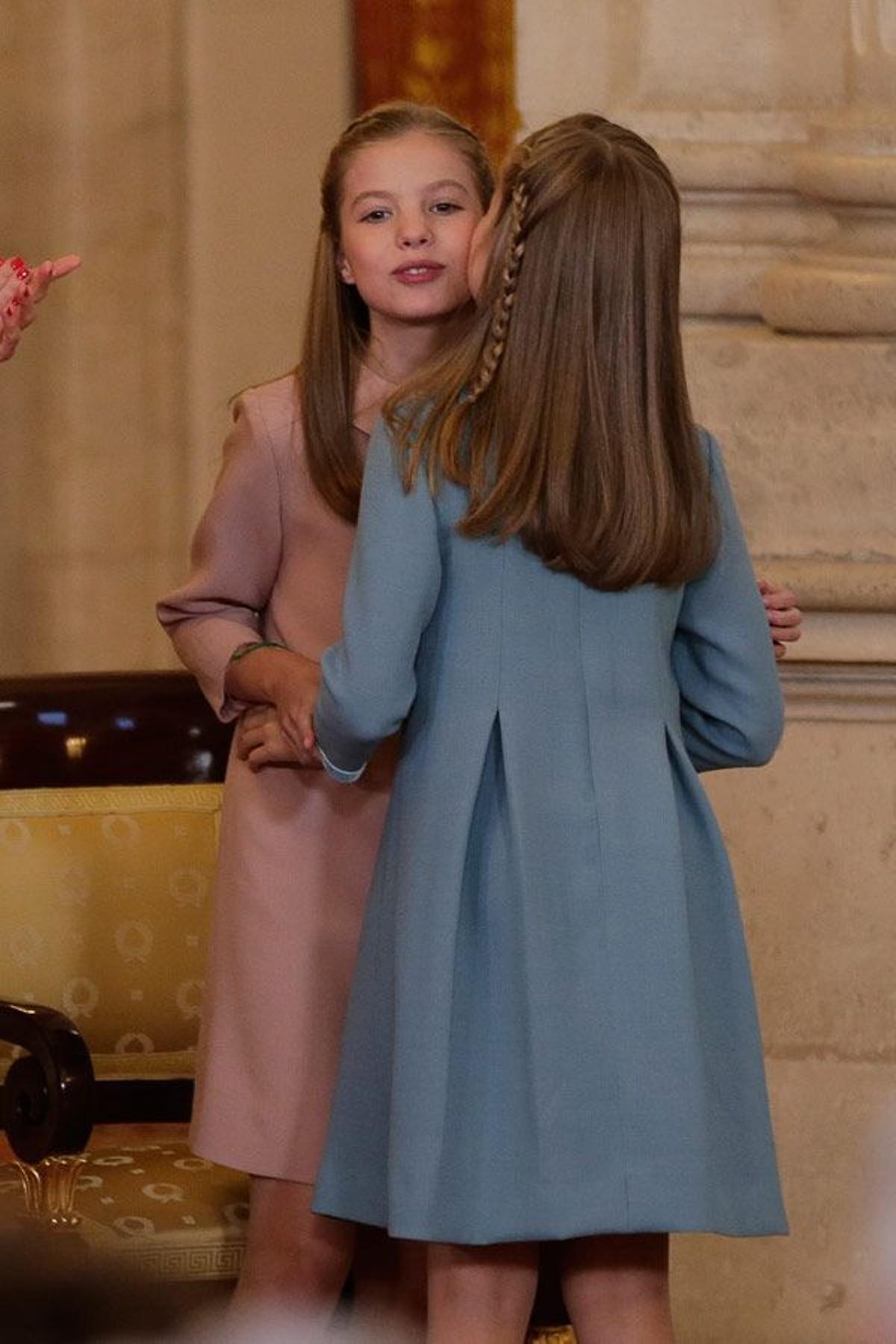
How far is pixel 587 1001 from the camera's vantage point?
7.29 feet

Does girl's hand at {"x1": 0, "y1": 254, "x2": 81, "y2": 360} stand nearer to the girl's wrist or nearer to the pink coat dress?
the pink coat dress

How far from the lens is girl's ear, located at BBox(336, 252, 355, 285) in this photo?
2.59 meters

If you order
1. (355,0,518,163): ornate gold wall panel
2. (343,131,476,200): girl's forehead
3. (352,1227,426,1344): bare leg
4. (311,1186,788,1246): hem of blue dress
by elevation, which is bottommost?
(352,1227,426,1344): bare leg

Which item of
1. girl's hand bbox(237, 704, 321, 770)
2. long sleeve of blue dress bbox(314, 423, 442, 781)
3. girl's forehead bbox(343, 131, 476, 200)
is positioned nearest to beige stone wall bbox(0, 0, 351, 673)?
girl's forehead bbox(343, 131, 476, 200)

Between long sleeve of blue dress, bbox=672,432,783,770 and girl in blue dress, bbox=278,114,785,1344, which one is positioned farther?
long sleeve of blue dress, bbox=672,432,783,770

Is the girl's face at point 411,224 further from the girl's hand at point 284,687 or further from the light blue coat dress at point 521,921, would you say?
the girl's hand at point 284,687

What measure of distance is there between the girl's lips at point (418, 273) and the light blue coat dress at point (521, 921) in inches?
12.2

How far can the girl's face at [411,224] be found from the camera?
2.52 metres

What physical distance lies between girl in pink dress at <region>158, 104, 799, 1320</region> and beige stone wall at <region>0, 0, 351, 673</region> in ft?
9.37

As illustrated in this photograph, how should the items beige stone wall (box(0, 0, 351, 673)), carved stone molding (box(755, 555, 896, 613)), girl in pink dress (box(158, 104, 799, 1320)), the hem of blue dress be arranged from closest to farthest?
the hem of blue dress < girl in pink dress (box(158, 104, 799, 1320)) < carved stone molding (box(755, 555, 896, 613)) < beige stone wall (box(0, 0, 351, 673))

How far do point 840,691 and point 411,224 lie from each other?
3.82ft

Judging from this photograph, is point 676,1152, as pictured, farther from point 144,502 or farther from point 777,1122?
point 144,502

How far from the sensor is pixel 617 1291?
7.62 feet

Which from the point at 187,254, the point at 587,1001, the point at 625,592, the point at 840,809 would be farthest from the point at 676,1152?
the point at 187,254
